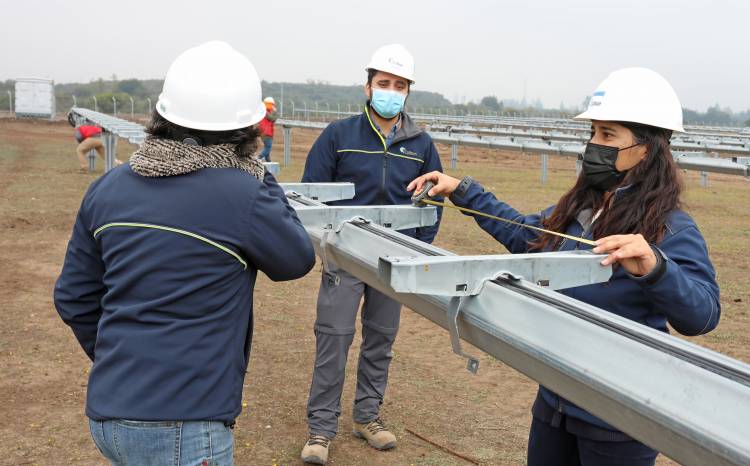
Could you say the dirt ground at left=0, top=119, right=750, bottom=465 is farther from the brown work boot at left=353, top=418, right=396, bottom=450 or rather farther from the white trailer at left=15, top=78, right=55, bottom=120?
the white trailer at left=15, top=78, right=55, bottom=120

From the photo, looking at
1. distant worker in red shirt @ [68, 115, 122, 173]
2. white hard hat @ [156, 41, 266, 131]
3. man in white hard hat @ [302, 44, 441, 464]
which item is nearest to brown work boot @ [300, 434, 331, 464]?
man in white hard hat @ [302, 44, 441, 464]

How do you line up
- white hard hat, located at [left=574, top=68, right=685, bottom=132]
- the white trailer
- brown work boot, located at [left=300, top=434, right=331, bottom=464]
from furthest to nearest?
the white trailer, brown work boot, located at [left=300, top=434, right=331, bottom=464], white hard hat, located at [left=574, top=68, right=685, bottom=132]

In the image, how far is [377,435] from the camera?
4.28m

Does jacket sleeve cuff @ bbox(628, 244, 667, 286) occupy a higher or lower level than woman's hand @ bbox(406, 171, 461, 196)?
lower

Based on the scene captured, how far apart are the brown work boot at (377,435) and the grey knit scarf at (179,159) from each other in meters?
2.52

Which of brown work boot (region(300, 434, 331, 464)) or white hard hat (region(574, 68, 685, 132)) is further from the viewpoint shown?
brown work boot (region(300, 434, 331, 464))

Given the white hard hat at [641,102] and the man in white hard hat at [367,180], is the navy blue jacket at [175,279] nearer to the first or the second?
the white hard hat at [641,102]

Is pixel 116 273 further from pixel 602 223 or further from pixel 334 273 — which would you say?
pixel 334 273

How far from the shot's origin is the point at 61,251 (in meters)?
8.86

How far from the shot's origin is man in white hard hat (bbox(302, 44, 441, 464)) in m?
4.06

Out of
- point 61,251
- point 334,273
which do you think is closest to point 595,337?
point 334,273

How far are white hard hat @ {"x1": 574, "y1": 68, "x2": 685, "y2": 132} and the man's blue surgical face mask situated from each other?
1829 millimetres

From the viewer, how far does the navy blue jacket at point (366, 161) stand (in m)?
4.11

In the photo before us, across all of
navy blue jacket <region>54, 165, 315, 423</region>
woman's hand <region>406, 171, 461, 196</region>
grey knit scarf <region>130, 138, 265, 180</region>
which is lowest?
navy blue jacket <region>54, 165, 315, 423</region>
